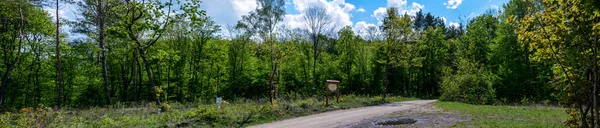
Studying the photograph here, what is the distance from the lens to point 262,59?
4569 cm

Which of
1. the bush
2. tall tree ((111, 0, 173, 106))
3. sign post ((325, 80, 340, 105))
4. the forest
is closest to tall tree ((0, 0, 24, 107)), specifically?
the forest

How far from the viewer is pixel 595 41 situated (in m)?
5.38

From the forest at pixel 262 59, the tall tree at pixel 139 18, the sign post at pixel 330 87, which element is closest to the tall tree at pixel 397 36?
the forest at pixel 262 59

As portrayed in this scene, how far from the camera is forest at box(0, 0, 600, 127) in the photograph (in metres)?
7.04

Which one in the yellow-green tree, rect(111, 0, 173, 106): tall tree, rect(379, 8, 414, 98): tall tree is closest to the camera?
the yellow-green tree

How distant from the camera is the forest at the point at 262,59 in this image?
7043mm

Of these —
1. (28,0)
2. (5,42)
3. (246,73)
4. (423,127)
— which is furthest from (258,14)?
(423,127)

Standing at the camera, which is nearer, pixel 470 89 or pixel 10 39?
pixel 470 89

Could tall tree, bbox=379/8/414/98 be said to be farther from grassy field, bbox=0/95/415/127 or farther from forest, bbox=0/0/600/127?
grassy field, bbox=0/95/415/127

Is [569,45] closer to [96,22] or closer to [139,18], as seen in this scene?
[139,18]

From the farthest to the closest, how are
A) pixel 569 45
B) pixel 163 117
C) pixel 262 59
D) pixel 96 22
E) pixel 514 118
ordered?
pixel 262 59
pixel 96 22
pixel 163 117
pixel 514 118
pixel 569 45

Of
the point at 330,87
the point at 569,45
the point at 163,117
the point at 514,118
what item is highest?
the point at 569,45

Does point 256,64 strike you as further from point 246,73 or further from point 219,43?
point 219,43

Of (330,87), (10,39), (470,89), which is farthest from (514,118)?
(10,39)
